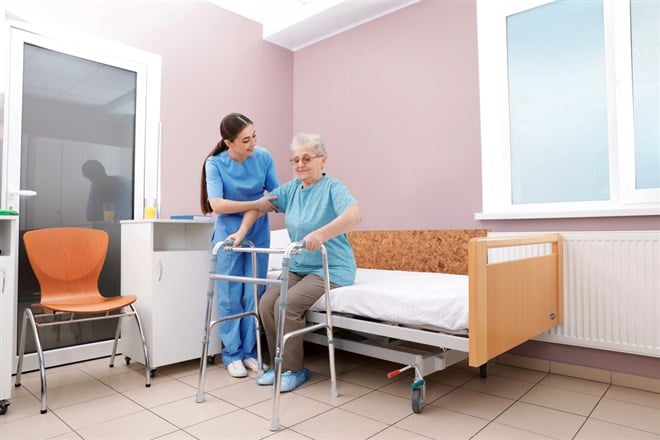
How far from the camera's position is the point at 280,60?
3977 mm

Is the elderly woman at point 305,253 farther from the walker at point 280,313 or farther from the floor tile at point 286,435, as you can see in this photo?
the floor tile at point 286,435

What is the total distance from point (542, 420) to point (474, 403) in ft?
0.97

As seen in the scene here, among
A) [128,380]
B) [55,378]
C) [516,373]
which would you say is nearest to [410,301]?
[516,373]

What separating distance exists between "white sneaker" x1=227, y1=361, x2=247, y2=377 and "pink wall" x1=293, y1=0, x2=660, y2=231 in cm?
141

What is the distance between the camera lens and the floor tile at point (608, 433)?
173cm

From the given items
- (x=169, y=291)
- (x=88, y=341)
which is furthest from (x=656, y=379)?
(x=88, y=341)

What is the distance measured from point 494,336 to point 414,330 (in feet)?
1.06

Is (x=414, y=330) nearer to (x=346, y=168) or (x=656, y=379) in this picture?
(x=656, y=379)

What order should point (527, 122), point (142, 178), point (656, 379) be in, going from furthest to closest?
point (142, 178) → point (527, 122) → point (656, 379)

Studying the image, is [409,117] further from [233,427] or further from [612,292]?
[233,427]

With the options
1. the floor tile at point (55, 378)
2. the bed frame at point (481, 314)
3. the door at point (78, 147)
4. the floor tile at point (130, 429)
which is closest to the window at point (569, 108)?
the bed frame at point (481, 314)

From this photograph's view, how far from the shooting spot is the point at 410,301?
1969mm

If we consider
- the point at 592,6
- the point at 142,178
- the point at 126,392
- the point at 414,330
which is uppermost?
the point at 592,6

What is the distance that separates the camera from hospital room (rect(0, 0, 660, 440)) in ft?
6.47
